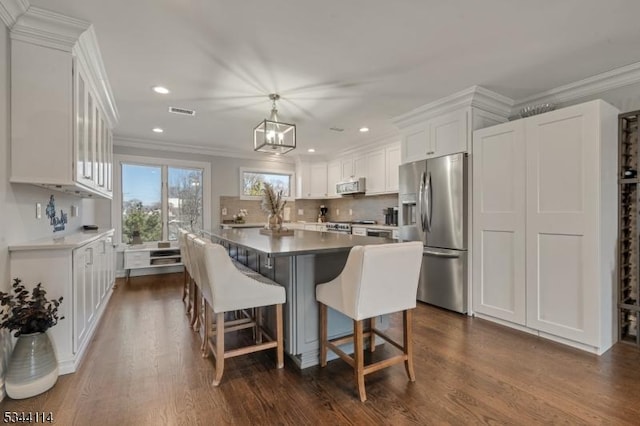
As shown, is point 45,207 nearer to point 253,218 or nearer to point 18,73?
point 18,73

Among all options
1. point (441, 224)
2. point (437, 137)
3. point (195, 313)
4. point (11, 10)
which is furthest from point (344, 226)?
point (11, 10)

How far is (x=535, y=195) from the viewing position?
279 cm

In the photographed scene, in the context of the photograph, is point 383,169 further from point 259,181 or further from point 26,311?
point 26,311

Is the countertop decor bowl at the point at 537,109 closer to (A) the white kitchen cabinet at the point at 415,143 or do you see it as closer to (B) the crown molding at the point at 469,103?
(B) the crown molding at the point at 469,103

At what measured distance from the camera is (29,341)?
73.3 inches

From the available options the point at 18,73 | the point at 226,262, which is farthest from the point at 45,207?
the point at 226,262

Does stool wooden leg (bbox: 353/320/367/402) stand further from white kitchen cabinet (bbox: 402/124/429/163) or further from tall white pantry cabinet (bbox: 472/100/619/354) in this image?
white kitchen cabinet (bbox: 402/124/429/163)

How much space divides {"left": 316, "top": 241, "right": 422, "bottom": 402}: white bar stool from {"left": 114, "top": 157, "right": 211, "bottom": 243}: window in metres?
4.15

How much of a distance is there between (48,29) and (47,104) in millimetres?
504

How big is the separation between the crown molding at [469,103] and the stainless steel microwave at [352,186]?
75.8 inches

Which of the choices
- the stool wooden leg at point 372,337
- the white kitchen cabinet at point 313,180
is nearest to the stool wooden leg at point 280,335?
the stool wooden leg at point 372,337

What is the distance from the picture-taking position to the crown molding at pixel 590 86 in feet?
8.92

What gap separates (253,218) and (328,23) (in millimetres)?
4811

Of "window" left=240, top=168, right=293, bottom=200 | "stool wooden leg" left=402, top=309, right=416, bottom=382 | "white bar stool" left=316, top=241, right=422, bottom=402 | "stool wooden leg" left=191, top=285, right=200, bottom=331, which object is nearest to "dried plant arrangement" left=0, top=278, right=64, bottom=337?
"stool wooden leg" left=191, top=285, right=200, bottom=331
